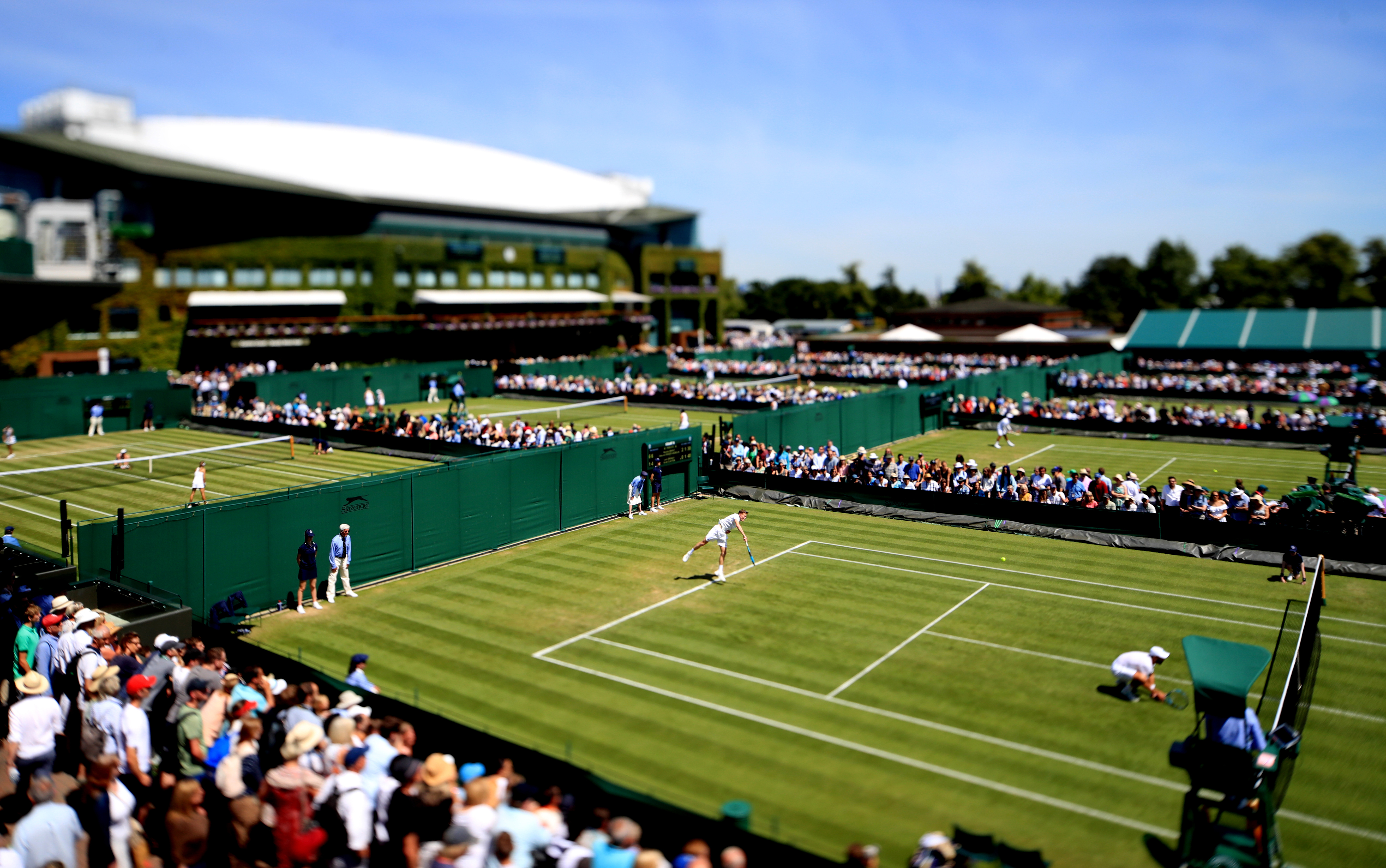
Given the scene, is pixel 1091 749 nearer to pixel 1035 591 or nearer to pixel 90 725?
pixel 1035 591

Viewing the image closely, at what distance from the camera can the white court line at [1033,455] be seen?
1449 inches

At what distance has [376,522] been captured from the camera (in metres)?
21.4

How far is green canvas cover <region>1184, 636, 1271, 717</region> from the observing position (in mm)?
10188

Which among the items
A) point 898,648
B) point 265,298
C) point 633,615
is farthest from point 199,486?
point 265,298

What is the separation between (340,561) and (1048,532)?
1775cm

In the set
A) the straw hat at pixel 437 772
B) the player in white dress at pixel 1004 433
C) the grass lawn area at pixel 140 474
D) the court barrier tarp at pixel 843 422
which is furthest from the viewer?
the player in white dress at pixel 1004 433

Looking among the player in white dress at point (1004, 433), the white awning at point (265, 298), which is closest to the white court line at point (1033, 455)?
the player in white dress at point (1004, 433)

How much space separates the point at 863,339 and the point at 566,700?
81480 mm

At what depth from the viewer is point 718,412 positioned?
52969mm

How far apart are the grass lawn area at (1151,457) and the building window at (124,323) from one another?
176 ft

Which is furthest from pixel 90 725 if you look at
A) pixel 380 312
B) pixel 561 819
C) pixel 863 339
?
pixel 863 339

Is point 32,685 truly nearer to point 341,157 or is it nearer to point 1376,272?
point 341,157

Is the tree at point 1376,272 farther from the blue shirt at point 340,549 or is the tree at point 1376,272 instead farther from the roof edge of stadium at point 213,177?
the blue shirt at point 340,549

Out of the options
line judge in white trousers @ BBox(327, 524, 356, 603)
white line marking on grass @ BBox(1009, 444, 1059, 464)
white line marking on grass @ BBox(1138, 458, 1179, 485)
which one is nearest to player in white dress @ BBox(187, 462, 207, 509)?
line judge in white trousers @ BBox(327, 524, 356, 603)
